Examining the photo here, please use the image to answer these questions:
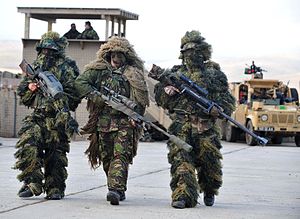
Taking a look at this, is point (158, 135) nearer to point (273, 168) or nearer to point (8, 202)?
point (273, 168)

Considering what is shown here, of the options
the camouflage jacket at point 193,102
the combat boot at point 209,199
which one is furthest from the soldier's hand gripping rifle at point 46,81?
the combat boot at point 209,199

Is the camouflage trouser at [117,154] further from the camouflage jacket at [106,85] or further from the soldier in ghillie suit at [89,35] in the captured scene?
the soldier in ghillie suit at [89,35]

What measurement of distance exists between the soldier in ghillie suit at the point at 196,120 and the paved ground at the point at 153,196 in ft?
1.18

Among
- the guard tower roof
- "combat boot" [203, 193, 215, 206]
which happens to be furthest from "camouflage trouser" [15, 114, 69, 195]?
the guard tower roof

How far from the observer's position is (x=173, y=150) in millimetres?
10359

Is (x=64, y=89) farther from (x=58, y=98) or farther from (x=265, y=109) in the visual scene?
(x=265, y=109)

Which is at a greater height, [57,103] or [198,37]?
[198,37]

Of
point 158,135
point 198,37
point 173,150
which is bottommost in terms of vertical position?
point 158,135

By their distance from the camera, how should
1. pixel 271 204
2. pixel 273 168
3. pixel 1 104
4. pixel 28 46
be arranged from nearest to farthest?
1. pixel 271 204
2. pixel 273 168
3. pixel 1 104
4. pixel 28 46

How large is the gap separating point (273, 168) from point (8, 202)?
29.1 ft

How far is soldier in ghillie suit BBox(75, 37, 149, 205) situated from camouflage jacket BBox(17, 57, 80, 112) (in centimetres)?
24

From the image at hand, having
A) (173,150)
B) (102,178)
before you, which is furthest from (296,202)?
(102,178)

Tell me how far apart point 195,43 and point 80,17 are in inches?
996

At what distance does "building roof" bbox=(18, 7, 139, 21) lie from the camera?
34.2m
